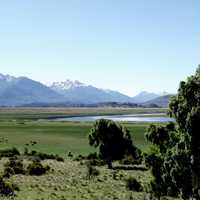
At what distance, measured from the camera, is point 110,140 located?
8188 centimetres

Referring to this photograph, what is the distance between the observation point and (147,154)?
4381 cm

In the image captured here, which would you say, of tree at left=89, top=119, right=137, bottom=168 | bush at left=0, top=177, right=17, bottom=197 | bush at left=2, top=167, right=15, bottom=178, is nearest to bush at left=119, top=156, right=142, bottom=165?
tree at left=89, top=119, right=137, bottom=168

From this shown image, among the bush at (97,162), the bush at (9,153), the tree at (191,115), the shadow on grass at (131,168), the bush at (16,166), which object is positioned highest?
the tree at (191,115)

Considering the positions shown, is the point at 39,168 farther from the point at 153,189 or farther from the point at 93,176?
the point at 153,189

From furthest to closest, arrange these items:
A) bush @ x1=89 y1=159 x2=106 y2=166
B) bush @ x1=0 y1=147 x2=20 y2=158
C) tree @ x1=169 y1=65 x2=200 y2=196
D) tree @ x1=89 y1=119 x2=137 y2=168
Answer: bush @ x1=0 y1=147 x2=20 y2=158 → tree @ x1=89 y1=119 x2=137 y2=168 → bush @ x1=89 y1=159 x2=106 y2=166 → tree @ x1=169 y1=65 x2=200 y2=196

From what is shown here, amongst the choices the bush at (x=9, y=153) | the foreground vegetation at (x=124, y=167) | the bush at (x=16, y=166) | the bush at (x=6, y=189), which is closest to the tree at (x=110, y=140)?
the foreground vegetation at (x=124, y=167)

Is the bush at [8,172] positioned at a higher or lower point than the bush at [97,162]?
higher

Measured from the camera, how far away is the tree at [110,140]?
80812 mm

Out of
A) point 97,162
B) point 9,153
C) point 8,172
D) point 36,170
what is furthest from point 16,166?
point 9,153

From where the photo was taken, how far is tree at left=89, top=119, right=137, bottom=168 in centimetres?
8081

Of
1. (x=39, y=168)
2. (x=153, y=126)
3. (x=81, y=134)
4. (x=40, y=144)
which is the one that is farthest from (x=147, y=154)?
(x=81, y=134)

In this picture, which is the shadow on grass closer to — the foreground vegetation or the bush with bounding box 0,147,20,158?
the foreground vegetation

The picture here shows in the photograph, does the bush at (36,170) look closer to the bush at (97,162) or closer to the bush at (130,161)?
the bush at (97,162)

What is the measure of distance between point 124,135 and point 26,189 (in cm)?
3409
